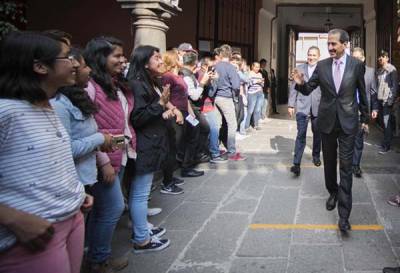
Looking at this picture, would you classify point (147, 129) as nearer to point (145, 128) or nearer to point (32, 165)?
point (145, 128)

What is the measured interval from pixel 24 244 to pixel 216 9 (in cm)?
1022

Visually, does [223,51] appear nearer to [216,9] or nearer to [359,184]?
[359,184]

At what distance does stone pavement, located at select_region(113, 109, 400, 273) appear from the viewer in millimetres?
3660

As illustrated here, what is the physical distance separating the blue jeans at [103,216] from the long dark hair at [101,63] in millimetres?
569

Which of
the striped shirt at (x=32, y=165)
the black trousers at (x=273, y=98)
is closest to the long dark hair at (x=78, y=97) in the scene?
the striped shirt at (x=32, y=165)

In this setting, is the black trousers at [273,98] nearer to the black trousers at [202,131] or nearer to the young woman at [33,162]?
the black trousers at [202,131]

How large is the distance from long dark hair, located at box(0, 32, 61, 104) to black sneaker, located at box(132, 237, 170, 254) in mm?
2179

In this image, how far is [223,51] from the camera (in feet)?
25.6

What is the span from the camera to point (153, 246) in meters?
3.90

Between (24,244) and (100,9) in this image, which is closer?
(24,244)

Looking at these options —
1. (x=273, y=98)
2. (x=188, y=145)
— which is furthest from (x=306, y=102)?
(x=273, y=98)

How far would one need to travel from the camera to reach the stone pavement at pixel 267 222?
366 centimetres

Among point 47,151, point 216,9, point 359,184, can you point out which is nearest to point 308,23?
point 216,9

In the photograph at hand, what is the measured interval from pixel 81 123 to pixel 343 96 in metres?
2.57
